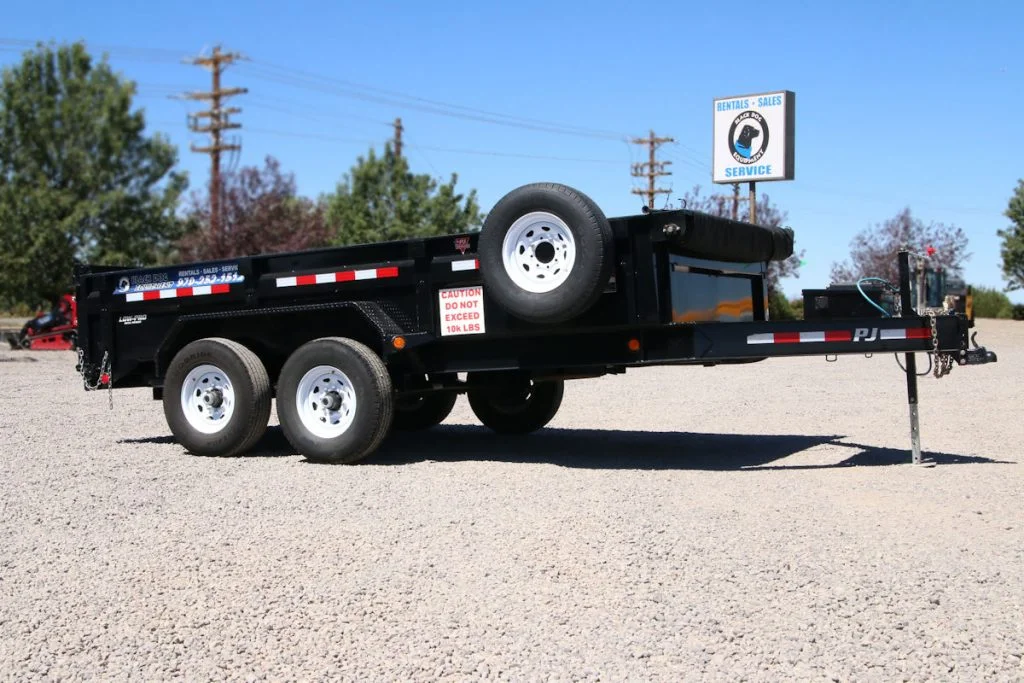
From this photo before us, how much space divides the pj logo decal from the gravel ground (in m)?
18.2

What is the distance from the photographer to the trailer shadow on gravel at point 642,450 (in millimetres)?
8578

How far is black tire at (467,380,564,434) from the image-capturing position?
10734 mm

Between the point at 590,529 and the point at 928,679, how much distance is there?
7.37ft

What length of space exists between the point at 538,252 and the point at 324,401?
2219 millimetres

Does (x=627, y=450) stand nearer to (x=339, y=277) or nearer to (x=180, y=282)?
(x=339, y=277)

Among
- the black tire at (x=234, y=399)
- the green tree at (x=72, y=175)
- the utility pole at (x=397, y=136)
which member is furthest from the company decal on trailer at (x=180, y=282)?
the utility pole at (x=397, y=136)

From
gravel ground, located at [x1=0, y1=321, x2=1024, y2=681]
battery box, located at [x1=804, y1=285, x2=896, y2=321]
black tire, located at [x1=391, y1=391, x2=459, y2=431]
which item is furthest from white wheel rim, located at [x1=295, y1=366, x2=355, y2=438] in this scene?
battery box, located at [x1=804, y1=285, x2=896, y2=321]

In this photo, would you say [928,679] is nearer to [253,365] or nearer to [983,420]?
[253,365]

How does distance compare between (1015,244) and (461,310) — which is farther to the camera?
(1015,244)

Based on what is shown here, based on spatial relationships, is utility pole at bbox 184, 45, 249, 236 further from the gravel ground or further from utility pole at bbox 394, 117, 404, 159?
the gravel ground

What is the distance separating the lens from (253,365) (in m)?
9.49

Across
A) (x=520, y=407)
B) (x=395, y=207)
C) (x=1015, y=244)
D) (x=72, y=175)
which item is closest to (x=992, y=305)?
(x=1015, y=244)

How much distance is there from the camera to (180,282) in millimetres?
10156

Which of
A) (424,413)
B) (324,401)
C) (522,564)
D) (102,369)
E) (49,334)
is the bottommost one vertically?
(522,564)
